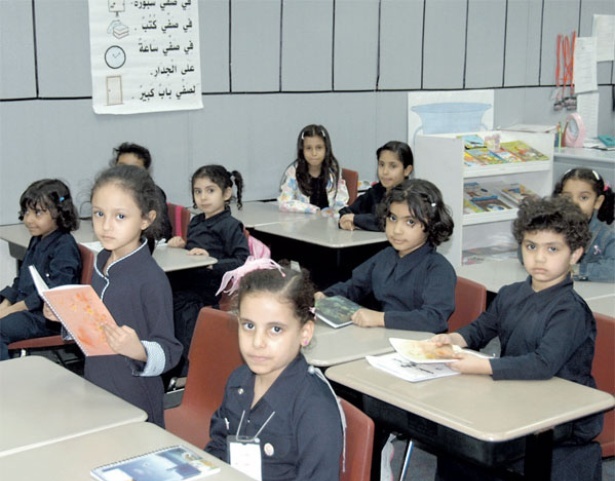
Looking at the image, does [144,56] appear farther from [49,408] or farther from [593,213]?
[49,408]

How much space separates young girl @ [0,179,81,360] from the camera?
3.71 m

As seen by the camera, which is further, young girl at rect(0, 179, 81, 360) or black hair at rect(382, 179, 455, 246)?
young girl at rect(0, 179, 81, 360)

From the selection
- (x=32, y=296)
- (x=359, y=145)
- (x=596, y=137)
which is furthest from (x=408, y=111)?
(x=32, y=296)

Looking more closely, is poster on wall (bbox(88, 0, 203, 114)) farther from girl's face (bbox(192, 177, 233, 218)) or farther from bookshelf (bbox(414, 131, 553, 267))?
bookshelf (bbox(414, 131, 553, 267))

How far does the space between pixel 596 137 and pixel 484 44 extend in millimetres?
1579

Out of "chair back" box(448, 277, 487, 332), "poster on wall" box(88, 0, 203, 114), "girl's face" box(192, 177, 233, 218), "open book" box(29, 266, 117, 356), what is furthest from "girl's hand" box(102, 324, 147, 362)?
Result: "poster on wall" box(88, 0, 203, 114)

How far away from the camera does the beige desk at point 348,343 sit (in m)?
2.59

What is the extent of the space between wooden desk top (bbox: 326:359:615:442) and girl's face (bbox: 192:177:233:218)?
2.08m

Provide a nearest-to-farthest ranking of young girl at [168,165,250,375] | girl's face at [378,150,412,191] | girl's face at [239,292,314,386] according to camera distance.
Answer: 1. girl's face at [239,292,314,386]
2. young girl at [168,165,250,375]
3. girl's face at [378,150,412,191]

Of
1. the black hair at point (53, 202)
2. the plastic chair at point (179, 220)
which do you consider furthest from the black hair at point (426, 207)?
the plastic chair at point (179, 220)

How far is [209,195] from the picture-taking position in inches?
173

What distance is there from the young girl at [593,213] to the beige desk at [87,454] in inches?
92.3

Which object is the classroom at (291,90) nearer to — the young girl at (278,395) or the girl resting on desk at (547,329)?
the girl resting on desk at (547,329)

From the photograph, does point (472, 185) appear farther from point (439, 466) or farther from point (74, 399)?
→ point (74, 399)
